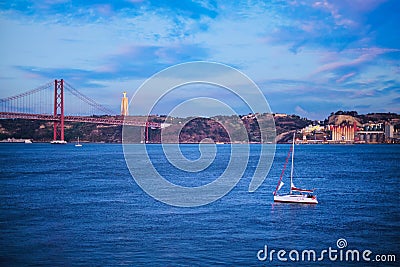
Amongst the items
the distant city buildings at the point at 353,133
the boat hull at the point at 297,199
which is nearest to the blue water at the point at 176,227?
the boat hull at the point at 297,199

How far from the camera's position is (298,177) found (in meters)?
39.2

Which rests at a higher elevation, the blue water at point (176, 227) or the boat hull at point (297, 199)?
the boat hull at point (297, 199)

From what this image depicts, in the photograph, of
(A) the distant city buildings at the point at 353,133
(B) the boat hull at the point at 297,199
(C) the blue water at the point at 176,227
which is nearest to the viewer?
(C) the blue water at the point at 176,227

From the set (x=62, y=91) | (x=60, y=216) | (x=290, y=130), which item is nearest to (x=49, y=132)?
(x=62, y=91)

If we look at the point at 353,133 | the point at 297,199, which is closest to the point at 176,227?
the point at 297,199

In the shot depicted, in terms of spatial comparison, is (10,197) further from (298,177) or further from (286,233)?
(298,177)

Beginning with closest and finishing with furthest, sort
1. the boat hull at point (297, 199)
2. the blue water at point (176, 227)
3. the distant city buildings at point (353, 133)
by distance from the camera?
the blue water at point (176, 227)
the boat hull at point (297, 199)
the distant city buildings at point (353, 133)

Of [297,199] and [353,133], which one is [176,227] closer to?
[297,199]

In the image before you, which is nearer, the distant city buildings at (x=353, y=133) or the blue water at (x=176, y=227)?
the blue water at (x=176, y=227)

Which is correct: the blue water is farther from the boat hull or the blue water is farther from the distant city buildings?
the distant city buildings

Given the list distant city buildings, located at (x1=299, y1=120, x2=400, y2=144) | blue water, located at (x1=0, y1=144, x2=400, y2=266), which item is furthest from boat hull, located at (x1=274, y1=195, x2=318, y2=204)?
distant city buildings, located at (x1=299, y1=120, x2=400, y2=144)

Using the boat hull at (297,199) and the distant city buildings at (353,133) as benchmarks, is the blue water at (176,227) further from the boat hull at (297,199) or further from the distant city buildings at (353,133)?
the distant city buildings at (353,133)

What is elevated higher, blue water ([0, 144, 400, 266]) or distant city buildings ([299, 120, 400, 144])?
distant city buildings ([299, 120, 400, 144])

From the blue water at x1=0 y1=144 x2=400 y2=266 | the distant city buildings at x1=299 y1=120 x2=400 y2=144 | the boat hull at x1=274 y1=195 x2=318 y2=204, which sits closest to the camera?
the blue water at x1=0 y1=144 x2=400 y2=266
